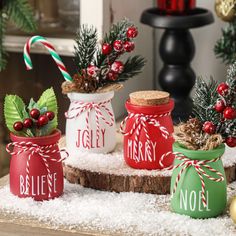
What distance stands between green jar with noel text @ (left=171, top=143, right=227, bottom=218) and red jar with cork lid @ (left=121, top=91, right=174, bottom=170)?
110mm

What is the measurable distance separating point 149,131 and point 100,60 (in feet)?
0.55

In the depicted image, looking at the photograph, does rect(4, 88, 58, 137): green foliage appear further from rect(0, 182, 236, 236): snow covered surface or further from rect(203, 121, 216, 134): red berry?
rect(203, 121, 216, 134): red berry

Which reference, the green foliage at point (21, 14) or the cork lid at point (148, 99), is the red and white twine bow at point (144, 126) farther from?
the green foliage at point (21, 14)

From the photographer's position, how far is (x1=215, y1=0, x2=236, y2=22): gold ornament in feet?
5.42

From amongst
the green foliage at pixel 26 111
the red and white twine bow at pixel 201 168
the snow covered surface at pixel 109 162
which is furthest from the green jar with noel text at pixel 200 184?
the green foliage at pixel 26 111

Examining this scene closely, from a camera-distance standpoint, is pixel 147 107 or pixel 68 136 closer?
pixel 147 107

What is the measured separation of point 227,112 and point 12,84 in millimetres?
991

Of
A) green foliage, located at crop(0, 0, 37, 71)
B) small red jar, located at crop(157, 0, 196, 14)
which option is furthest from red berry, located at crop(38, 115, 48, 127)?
small red jar, located at crop(157, 0, 196, 14)

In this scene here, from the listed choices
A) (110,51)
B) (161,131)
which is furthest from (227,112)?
(110,51)

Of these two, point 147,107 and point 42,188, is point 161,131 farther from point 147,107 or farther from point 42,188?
point 42,188

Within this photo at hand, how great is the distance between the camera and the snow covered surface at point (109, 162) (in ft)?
3.95

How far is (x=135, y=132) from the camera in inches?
47.7

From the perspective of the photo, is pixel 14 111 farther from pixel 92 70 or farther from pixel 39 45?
pixel 39 45

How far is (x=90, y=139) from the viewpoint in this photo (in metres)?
1.29
